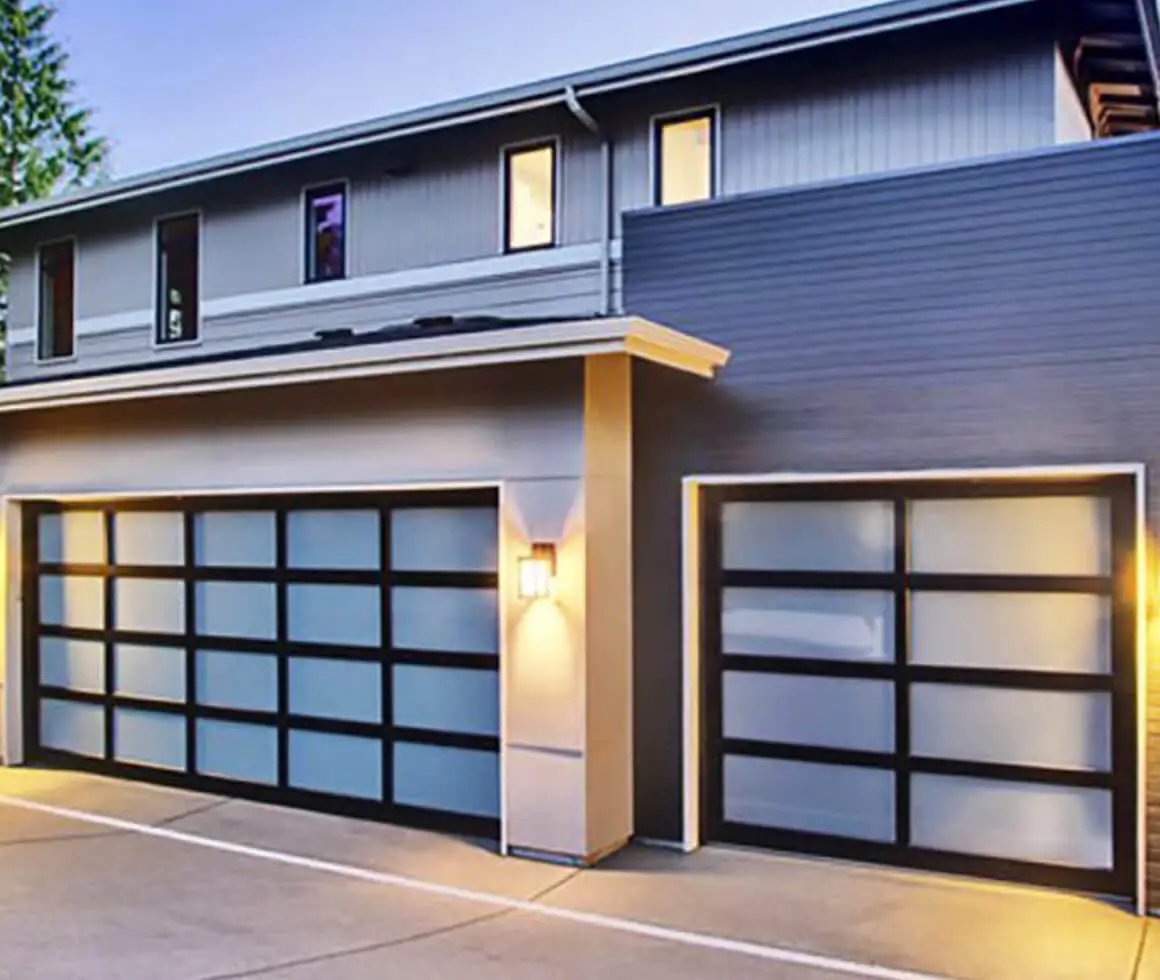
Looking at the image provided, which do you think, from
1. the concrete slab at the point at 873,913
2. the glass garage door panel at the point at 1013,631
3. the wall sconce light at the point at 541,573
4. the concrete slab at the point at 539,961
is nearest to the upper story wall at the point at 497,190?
the wall sconce light at the point at 541,573

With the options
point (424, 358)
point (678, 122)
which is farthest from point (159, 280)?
point (424, 358)

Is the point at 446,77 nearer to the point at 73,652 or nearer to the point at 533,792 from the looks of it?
the point at 73,652

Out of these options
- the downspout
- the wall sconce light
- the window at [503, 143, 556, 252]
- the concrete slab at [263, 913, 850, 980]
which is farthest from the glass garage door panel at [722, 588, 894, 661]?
Result: the window at [503, 143, 556, 252]

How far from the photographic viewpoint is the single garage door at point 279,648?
6609mm

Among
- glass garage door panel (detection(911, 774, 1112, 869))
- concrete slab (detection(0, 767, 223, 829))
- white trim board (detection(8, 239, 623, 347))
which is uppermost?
white trim board (detection(8, 239, 623, 347))

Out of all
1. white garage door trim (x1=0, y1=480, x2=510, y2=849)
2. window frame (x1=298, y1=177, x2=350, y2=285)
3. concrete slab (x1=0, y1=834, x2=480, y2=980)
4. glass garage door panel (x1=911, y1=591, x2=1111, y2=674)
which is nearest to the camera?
concrete slab (x1=0, y1=834, x2=480, y2=980)

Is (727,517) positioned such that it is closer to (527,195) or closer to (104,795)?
(527,195)

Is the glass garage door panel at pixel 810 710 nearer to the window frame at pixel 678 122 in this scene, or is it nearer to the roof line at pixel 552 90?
the window frame at pixel 678 122

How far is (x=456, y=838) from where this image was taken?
21.1 ft

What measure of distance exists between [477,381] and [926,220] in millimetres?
2750

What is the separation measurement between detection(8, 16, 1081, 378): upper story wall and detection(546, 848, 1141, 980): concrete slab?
494cm

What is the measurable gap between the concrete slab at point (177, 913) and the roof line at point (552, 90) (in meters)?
6.43

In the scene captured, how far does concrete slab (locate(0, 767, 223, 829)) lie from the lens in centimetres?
708

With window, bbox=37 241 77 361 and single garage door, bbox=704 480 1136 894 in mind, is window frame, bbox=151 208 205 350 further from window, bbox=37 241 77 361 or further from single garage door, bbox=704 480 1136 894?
single garage door, bbox=704 480 1136 894
